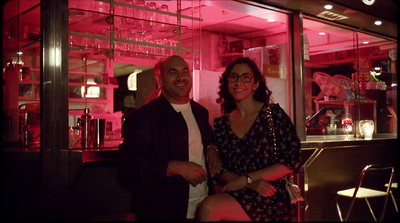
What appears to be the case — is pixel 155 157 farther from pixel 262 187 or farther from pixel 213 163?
pixel 262 187

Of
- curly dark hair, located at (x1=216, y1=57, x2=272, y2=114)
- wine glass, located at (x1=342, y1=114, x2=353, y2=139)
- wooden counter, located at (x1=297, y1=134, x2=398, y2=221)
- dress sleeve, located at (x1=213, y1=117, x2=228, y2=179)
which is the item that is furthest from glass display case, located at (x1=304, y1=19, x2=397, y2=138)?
dress sleeve, located at (x1=213, y1=117, x2=228, y2=179)

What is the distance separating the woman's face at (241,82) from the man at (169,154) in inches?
10.9

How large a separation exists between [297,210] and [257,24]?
4.73 m

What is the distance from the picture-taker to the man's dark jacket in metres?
2.07

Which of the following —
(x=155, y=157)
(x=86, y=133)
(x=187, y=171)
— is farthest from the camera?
(x=86, y=133)

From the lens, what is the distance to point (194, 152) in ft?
7.57

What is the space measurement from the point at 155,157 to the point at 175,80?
1.58ft

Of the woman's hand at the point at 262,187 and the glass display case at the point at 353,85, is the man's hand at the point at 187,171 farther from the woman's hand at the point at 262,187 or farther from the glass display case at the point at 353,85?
the glass display case at the point at 353,85

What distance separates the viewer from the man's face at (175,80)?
229 cm

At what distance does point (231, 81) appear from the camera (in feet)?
7.82

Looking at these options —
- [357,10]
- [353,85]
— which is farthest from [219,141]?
[353,85]

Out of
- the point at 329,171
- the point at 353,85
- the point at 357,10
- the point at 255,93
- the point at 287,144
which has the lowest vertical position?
the point at 329,171

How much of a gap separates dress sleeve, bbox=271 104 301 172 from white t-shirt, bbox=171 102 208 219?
471 millimetres

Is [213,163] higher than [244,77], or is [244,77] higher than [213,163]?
[244,77]
